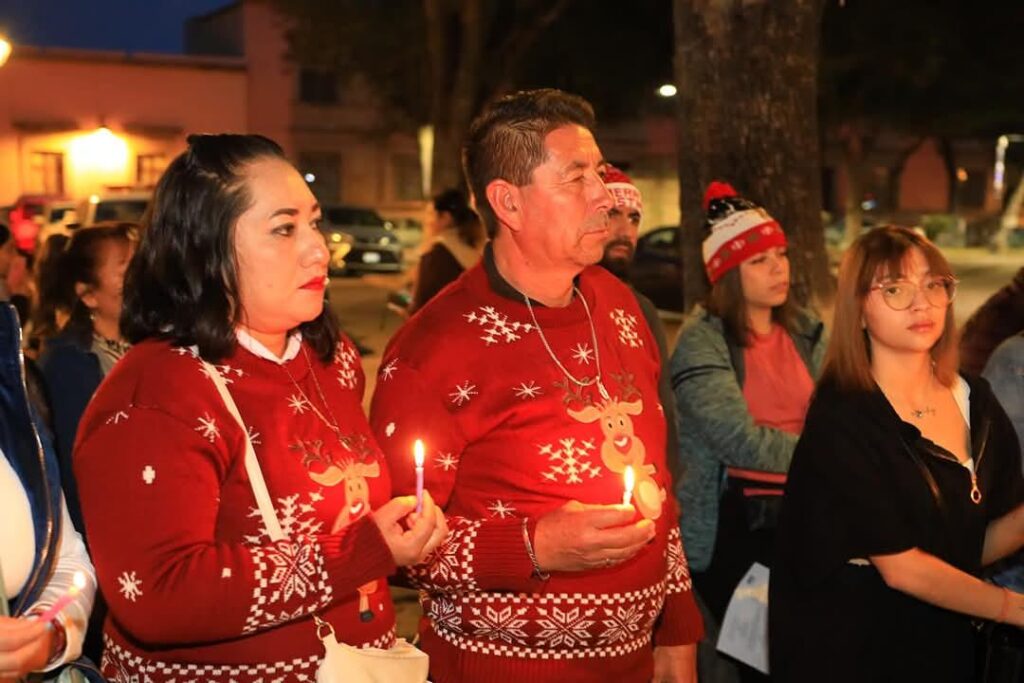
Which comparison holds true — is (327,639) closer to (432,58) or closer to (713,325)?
(713,325)

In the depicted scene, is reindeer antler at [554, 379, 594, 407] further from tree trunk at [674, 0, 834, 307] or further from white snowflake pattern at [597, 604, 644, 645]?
tree trunk at [674, 0, 834, 307]

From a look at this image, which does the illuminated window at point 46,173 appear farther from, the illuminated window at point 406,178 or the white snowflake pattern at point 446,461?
the white snowflake pattern at point 446,461

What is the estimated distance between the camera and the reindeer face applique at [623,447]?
2955mm

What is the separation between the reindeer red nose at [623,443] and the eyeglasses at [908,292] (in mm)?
994

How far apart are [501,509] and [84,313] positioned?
240 cm

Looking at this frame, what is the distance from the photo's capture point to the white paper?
4.16m

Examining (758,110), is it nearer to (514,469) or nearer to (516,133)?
(516,133)

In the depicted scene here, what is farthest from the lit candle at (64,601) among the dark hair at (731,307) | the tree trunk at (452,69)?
the tree trunk at (452,69)

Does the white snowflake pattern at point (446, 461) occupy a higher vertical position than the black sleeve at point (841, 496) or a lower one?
higher

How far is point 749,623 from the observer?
4.20 metres

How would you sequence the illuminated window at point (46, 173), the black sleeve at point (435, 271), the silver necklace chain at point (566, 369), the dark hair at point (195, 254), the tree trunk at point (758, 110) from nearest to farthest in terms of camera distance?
the dark hair at point (195, 254)
the silver necklace chain at point (566, 369)
the tree trunk at point (758, 110)
the black sleeve at point (435, 271)
the illuminated window at point (46, 173)

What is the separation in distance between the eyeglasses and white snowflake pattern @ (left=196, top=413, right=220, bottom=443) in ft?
6.61

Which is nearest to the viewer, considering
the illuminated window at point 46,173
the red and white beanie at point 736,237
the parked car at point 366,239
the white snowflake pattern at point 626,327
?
the white snowflake pattern at point 626,327

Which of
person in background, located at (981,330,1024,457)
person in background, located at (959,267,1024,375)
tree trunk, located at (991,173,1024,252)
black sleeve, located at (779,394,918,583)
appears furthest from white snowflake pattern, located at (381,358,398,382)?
tree trunk, located at (991,173,1024,252)
